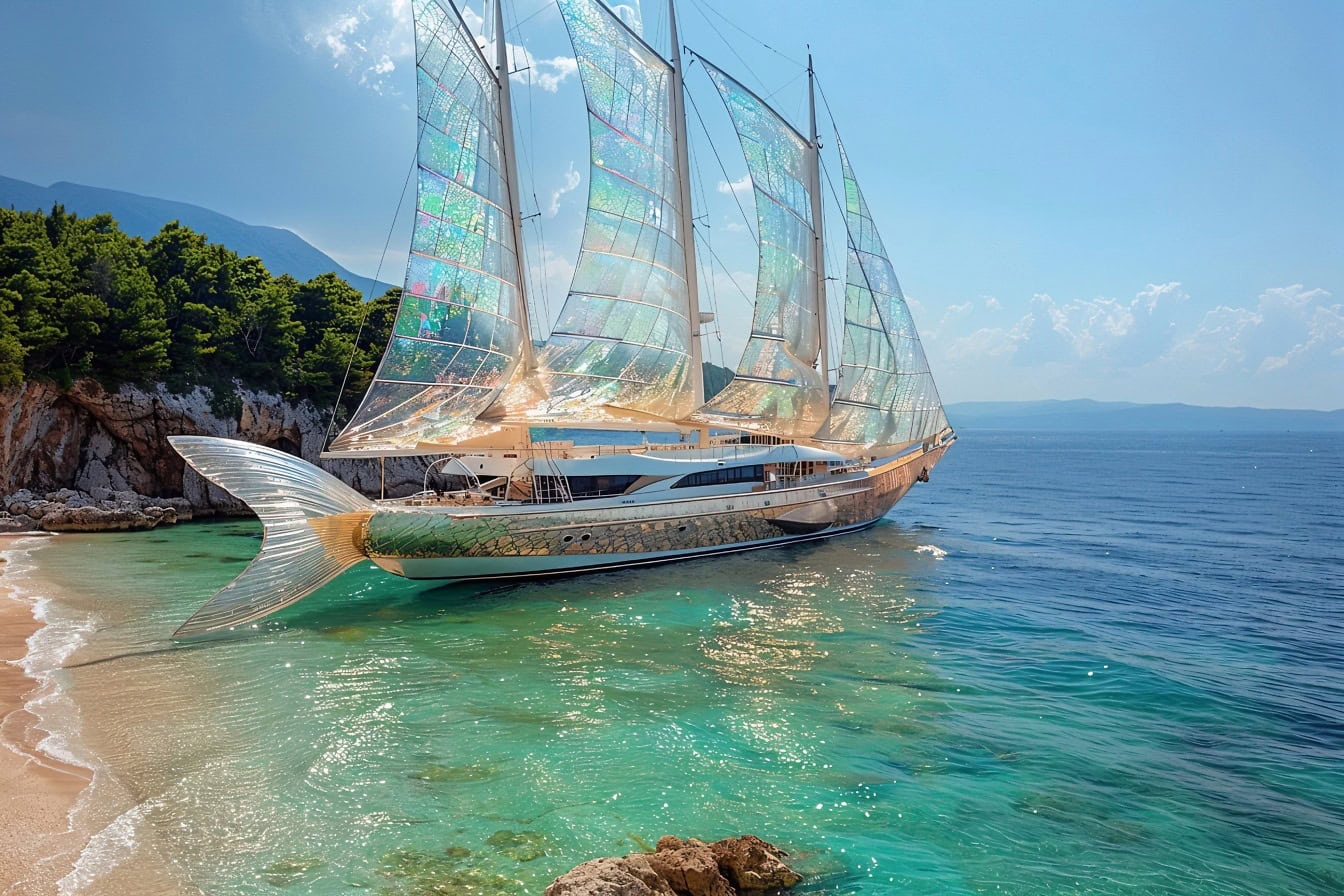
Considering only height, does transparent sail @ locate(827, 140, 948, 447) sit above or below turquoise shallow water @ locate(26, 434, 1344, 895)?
above

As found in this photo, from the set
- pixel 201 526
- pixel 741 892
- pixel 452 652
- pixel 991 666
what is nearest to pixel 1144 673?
pixel 991 666

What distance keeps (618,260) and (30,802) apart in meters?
18.4

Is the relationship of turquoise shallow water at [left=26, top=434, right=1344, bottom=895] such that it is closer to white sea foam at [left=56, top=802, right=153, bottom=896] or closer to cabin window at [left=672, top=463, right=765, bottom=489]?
white sea foam at [left=56, top=802, right=153, bottom=896]

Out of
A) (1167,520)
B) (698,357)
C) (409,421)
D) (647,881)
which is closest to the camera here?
(647,881)

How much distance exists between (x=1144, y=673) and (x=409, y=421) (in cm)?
1627

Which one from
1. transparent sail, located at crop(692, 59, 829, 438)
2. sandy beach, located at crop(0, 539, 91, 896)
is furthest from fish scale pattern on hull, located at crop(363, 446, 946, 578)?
sandy beach, located at crop(0, 539, 91, 896)

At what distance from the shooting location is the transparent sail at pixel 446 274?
1859 cm

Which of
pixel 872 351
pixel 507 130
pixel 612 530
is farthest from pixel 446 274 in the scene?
pixel 872 351

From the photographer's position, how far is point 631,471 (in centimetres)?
2147

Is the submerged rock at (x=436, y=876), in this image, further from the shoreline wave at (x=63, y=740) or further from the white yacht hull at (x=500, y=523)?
the white yacht hull at (x=500, y=523)

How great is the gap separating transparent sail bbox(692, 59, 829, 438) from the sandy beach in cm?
1864

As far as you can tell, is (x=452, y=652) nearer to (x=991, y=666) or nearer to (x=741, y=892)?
(x=741, y=892)

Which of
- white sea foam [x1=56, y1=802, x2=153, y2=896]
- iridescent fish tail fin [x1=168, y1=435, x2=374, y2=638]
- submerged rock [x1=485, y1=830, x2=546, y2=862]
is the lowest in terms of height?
submerged rock [x1=485, y1=830, x2=546, y2=862]

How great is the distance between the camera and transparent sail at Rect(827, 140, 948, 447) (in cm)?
2948
